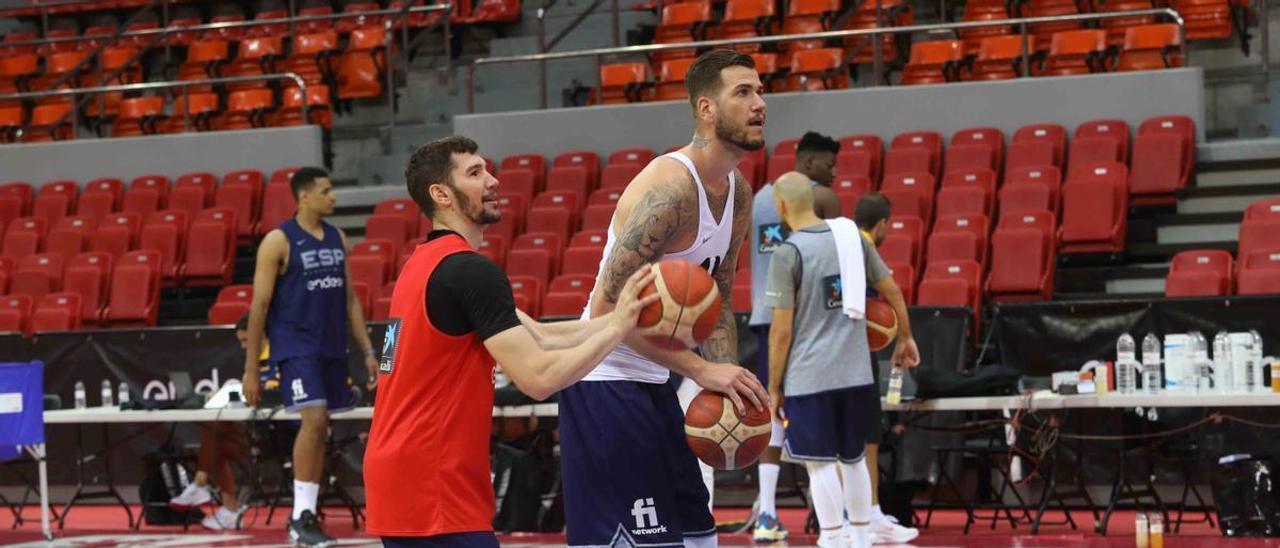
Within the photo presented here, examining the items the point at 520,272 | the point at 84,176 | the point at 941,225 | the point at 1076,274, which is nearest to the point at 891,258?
the point at 941,225

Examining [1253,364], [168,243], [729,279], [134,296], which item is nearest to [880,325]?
[1253,364]

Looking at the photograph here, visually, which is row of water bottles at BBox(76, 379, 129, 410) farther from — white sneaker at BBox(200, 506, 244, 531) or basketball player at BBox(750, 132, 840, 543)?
basketball player at BBox(750, 132, 840, 543)

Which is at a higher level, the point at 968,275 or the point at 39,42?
the point at 39,42

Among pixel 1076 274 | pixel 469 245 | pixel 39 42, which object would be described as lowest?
pixel 1076 274

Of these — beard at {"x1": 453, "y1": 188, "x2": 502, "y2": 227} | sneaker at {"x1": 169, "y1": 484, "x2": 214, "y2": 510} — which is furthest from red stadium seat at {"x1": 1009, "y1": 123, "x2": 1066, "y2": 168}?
beard at {"x1": 453, "y1": 188, "x2": 502, "y2": 227}

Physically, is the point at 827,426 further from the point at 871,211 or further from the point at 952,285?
the point at 952,285

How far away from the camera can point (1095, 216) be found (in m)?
12.6

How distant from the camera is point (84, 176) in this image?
18.2m

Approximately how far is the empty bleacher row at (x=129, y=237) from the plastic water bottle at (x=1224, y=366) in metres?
9.32

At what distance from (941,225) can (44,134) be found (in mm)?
11478

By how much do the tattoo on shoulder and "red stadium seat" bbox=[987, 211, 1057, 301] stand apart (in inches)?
299

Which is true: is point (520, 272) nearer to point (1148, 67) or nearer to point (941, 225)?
point (941, 225)

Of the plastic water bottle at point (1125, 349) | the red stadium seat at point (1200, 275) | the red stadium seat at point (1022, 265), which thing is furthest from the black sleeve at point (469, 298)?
the red stadium seat at point (1022, 265)

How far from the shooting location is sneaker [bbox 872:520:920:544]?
8.83 metres
